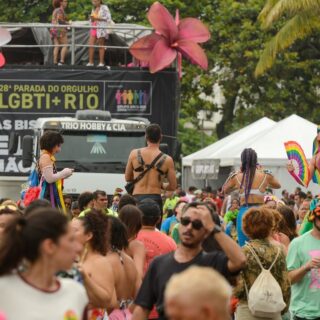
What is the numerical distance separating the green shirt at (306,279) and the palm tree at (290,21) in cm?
1844

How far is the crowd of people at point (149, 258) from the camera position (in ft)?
21.2

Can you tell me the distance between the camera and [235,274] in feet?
27.5

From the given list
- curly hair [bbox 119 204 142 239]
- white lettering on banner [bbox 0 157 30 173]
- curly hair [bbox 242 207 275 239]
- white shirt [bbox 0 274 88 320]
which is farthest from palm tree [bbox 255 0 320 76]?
white shirt [bbox 0 274 88 320]

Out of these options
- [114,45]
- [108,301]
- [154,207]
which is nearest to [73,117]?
[114,45]

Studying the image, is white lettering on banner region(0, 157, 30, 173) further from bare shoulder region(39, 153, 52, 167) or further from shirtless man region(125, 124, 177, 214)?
bare shoulder region(39, 153, 52, 167)

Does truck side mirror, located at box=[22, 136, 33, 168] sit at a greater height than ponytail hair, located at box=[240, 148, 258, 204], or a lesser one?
lesser

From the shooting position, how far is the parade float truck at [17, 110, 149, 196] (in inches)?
869

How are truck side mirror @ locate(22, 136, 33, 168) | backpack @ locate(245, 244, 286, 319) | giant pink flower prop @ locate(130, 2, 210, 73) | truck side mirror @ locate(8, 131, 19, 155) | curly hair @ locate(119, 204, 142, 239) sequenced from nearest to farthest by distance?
backpack @ locate(245, 244, 286, 319) → curly hair @ locate(119, 204, 142, 239) → truck side mirror @ locate(22, 136, 33, 168) → giant pink flower prop @ locate(130, 2, 210, 73) → truck side mirror @ locate(8, 131, 19, 155)

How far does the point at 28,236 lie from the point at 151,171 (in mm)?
8190

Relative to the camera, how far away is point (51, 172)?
1395cm

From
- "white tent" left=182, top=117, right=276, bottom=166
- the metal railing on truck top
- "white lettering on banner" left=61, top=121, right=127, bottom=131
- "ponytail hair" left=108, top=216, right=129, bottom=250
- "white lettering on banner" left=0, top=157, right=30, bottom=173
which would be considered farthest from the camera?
"white tent" left=182, top=117, right=276, bottom=166

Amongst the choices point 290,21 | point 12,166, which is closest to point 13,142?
point 12,166

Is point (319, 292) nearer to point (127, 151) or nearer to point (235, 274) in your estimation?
point (235, 274)

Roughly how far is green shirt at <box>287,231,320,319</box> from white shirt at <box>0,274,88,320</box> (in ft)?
15.6
